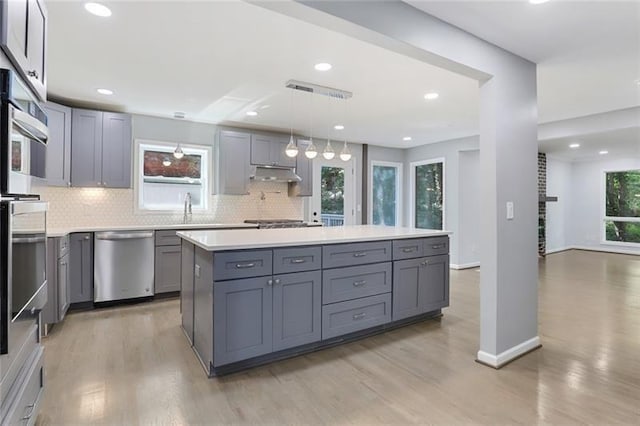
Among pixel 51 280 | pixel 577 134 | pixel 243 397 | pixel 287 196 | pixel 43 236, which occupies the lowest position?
pixel 243 397

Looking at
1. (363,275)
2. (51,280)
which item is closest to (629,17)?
(363,275)

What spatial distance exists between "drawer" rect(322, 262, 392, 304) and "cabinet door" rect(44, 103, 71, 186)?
3436 millimetres

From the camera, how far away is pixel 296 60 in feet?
10.1

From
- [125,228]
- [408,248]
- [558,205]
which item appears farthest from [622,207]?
[125,228]

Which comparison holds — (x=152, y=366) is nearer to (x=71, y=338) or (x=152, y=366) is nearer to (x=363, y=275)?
(x=71, y=338)

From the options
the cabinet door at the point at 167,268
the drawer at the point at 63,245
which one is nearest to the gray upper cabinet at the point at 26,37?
the drawer at the point at 63,245

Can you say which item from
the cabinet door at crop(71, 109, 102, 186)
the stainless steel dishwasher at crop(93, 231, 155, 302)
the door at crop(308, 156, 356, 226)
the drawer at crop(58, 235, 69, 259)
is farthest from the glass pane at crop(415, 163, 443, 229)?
the drawer at crop(58, 235, 69, 259)

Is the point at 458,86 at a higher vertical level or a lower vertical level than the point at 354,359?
higher

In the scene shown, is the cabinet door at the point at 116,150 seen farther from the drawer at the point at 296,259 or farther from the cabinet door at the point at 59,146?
the drawer at the point at 296,259

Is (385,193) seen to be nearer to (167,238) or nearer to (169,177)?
(169,177)

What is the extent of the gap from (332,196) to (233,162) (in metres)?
2.22

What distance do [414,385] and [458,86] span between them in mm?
2955

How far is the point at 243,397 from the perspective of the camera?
224 centimetres

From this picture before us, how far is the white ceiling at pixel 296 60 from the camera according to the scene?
7.70 ft
